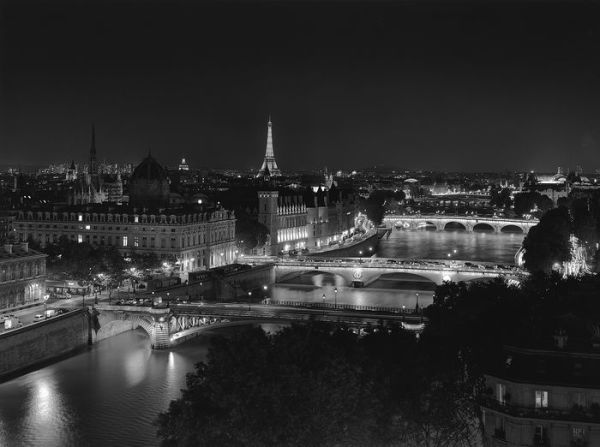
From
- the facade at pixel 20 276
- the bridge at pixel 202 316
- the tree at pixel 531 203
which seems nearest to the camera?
the bridge at pixel 202 316

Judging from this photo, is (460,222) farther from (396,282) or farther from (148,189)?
(396,282)

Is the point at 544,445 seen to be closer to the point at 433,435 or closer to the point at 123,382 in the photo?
the point at 433,435

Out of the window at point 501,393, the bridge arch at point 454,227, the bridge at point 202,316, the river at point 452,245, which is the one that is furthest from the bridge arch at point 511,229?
the window at point 501,393

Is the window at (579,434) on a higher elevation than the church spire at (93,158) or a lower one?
lower

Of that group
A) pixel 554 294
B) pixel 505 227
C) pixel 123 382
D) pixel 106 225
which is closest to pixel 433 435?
pixel 554 294

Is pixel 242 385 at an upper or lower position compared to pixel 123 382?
upper

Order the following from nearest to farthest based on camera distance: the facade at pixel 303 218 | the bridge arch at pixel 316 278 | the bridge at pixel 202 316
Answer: the bridge at pixel 202 316, the bridge arch at pixel 316 278, the facade at pixel 303 218

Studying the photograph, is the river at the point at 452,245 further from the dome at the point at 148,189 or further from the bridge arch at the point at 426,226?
the dome at the point at 148,189

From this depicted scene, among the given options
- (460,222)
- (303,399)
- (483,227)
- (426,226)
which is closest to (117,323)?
(303,399)
